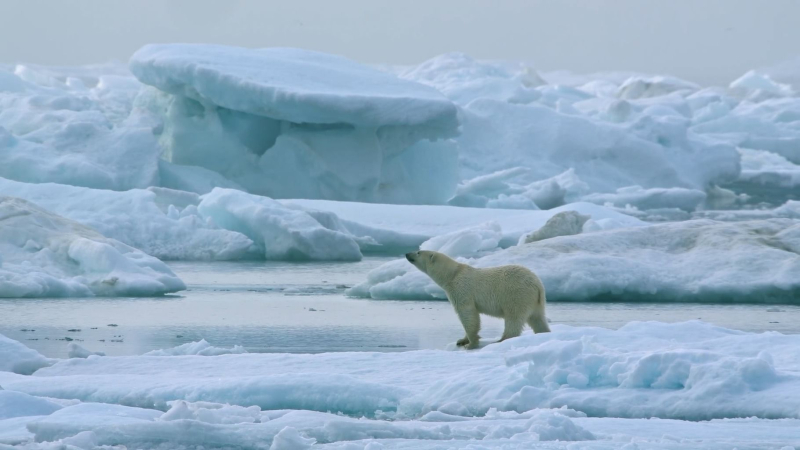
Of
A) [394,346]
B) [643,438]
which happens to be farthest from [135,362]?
[643,438]

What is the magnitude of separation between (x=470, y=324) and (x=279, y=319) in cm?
204

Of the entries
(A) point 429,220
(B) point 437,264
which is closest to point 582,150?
Result: (A) point 429,220

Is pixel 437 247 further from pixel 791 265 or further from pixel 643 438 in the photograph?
pixel 643 438

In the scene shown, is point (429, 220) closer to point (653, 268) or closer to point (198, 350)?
point (653, 268)

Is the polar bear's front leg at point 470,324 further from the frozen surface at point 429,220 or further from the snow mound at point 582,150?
the snow mound at point 582,150

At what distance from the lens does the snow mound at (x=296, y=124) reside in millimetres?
15109

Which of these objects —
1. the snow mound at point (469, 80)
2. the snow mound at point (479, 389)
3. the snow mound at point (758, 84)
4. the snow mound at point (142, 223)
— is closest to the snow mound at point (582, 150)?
the snow mound at point (469, 80)

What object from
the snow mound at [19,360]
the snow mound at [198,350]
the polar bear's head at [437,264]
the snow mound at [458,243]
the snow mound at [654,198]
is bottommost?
the snow mound at [19,360]

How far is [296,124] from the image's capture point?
645 inches

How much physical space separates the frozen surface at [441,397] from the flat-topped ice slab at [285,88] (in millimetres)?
10051

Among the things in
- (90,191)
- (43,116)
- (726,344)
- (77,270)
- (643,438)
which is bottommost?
(643,438)

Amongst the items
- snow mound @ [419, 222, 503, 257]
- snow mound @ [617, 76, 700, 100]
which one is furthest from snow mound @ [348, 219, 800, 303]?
snow mound @ [617, 76, 700, 100]

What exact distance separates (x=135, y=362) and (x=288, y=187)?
11.3 metres

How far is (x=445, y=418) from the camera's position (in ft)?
13.3
